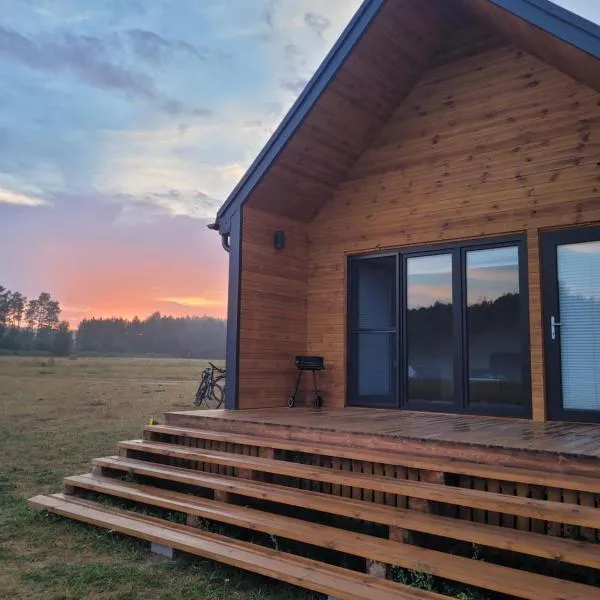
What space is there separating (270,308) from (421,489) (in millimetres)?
3390

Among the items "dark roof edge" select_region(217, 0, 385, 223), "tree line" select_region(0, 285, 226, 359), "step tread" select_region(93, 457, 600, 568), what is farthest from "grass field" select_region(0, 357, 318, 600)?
"tree line" select_region(0, 285, 226, 359)

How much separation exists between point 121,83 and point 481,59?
785 centimetres

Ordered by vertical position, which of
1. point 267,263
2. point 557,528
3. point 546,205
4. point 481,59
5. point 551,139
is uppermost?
point 481,59

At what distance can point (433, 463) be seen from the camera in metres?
3.32

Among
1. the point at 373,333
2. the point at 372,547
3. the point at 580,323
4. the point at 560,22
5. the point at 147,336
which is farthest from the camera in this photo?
the point at 147,336

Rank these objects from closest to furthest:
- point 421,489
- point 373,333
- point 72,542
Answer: point 421,489
point 72,542
point 373,333

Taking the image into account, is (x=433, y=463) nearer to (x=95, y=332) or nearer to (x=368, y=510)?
(x=368, y=510)

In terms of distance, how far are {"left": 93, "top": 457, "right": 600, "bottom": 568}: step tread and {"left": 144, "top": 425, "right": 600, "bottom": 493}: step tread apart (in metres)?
0.28

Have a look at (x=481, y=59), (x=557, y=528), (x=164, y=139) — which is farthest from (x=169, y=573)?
(x=164, y=139)

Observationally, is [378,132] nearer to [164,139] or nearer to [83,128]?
[164,139]

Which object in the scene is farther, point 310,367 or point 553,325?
point 310,367

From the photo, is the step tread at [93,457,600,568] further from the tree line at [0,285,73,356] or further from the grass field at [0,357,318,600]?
the tree line at [0,285,73,356]

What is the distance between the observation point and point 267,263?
624 centimetres

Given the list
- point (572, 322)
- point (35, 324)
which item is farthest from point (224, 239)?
point (35, 324)
